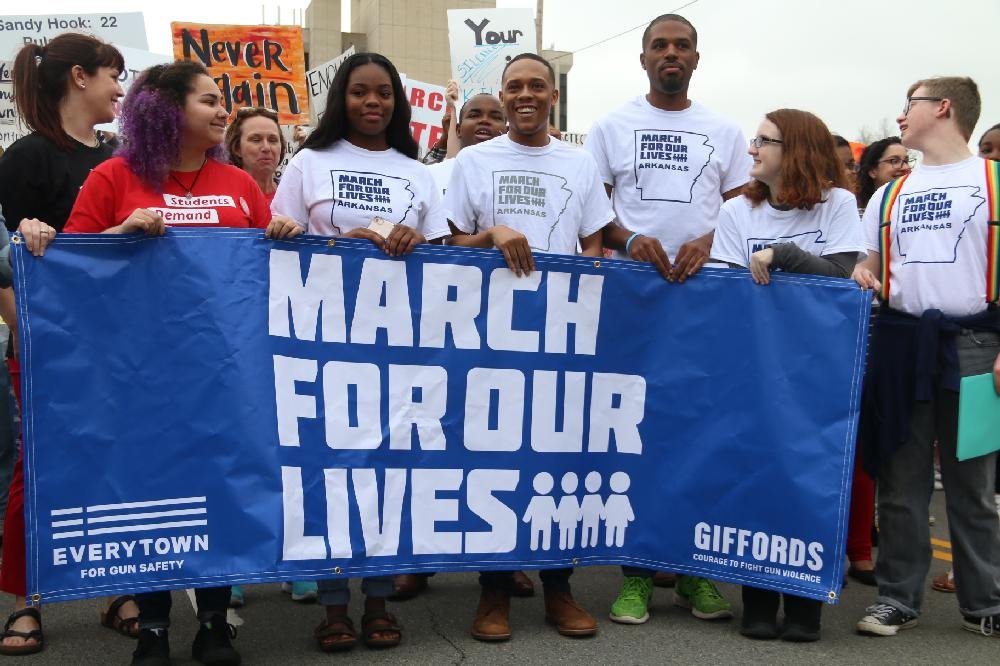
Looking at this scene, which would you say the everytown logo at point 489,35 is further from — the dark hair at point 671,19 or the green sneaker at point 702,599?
the green sneaker at point 702,599

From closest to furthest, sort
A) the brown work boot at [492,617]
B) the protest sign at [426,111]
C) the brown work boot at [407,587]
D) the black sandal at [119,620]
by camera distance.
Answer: the brown work boot at [492,617]
the black sandal at [119,620]
the brown work boot at [407,587]
the protest sign at [426,111]

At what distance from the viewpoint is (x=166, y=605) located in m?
3.71

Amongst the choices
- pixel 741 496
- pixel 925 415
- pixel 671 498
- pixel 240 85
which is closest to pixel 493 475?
pixel 671 498

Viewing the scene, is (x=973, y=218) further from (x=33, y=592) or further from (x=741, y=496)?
(x=33, y=592)

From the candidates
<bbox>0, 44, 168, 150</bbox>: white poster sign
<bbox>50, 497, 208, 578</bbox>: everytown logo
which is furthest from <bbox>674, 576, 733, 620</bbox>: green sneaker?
<bbox>0, 44, 168, 150</bbox>: white poster sign

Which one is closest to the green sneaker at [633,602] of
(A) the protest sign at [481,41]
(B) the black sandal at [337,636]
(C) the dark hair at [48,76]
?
(B) the black sandal at [337,636]

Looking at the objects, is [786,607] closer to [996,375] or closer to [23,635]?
[996,375]

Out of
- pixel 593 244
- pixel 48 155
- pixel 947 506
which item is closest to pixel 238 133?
pixel 48 155

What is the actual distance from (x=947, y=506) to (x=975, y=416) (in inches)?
15.6

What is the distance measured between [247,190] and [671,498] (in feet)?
6.63

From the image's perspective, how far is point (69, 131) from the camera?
4363 millimetres

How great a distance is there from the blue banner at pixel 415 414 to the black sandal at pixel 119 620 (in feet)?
2.08

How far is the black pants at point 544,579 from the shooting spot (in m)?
4.11

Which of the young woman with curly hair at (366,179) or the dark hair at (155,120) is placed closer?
the dark hair at (155,120)
